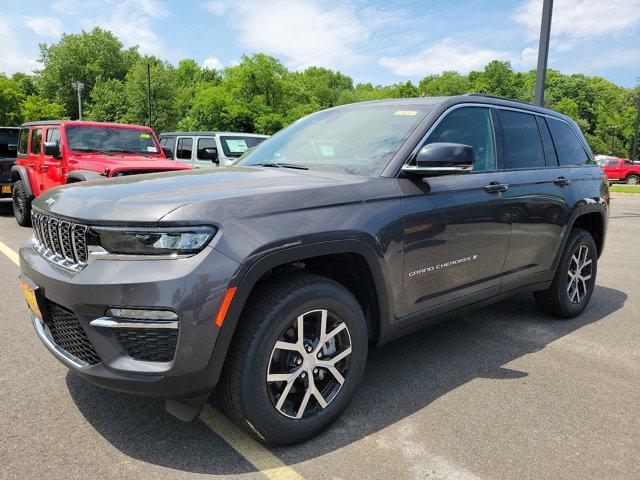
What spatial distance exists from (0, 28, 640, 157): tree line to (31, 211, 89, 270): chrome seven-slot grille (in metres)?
34.2

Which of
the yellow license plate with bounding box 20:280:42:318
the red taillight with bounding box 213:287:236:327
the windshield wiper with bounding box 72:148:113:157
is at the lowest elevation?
the yellow license plate with bounding box 20:280:42:318

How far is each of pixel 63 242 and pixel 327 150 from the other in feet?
5.42

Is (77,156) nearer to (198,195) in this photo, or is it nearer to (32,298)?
(32,298)

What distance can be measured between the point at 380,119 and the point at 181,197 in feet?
5.23

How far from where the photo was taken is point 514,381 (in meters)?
3.34

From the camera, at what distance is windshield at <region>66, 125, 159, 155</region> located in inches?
330

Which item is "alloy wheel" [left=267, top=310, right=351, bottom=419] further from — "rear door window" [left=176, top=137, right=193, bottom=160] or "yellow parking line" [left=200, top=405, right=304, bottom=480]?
"rear door window" [left=176, top=137, right=193, bottom=160]

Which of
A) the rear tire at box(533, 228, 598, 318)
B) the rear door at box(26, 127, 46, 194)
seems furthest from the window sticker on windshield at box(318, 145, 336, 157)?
the rear door at box(26, 127, 46, 194)

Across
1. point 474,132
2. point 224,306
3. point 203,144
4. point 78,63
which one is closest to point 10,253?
point 224,306

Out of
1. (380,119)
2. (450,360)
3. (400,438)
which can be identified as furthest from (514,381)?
(380,119)

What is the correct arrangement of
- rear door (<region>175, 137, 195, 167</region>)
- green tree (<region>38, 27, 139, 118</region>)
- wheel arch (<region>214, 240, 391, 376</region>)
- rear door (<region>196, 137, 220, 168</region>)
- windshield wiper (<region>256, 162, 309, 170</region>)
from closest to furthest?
wheel arch (<region>214, 240, 391, 376</region>) → windshield wiper (<region>256, 162, 309, 170</region>) → rear door (<region>196, 137, 220, 168</region>) → rear door (<region>175, 137, 195, 167</region>) → green tree (<region>38, 27, 139, 118</region>)

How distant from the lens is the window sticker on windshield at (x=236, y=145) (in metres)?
12.6

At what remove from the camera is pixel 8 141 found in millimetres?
11828

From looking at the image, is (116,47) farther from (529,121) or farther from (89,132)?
(529,121)
